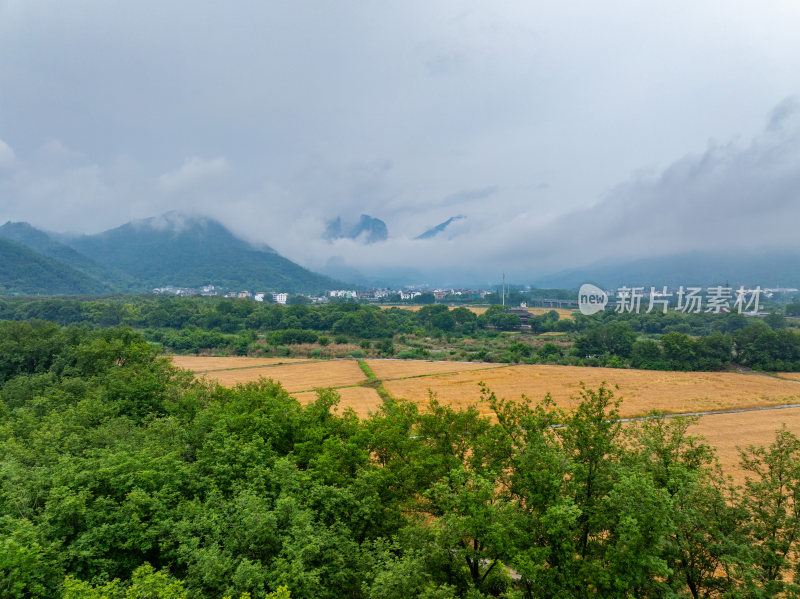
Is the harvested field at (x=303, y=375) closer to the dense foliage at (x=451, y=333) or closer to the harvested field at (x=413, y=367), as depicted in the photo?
the harvested field at (x=413, y=367)

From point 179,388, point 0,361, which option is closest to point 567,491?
point 179,388

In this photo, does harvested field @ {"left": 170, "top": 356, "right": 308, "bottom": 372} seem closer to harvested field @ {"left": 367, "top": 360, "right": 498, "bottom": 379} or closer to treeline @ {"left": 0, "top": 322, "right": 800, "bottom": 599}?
harvested field @ {"left": 367, "top": 360, "right": 498, "bottom": 379}

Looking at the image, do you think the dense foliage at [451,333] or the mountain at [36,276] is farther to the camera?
the mountain at [36,276]

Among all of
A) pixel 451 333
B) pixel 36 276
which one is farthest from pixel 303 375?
pixel 36 276

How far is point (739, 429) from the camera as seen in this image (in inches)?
1094

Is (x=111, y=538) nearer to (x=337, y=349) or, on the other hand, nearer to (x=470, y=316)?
(x=337, y=349)

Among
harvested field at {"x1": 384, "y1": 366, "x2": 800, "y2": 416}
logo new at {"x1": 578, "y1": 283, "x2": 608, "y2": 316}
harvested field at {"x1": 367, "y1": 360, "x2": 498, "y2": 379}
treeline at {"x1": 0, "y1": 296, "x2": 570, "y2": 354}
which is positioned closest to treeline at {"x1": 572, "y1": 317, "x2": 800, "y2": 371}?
harvested field at {"x1": 384, "y1": 366, "x2": 800, "y2": 416}

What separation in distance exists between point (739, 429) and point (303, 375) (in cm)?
4312

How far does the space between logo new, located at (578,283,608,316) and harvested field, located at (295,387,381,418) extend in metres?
78.1

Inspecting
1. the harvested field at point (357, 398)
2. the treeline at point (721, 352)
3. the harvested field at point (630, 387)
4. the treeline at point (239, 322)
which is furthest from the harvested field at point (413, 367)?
the treeline at point (239, 322)

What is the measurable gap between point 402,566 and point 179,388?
18.8 m

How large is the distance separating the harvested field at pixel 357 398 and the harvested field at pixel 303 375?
2147mm

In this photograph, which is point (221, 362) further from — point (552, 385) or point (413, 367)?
point (552, 385)

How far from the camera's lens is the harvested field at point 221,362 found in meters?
50.1
